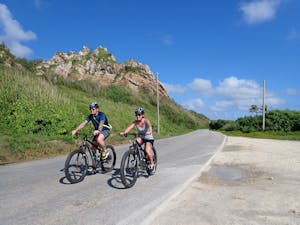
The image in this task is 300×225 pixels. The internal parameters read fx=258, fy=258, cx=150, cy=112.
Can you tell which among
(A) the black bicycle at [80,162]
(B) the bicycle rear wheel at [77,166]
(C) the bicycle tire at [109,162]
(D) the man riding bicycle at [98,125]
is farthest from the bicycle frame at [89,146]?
(C) the bicycle tire at [109,162]

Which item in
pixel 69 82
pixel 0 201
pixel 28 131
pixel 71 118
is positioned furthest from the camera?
pixel 69 82

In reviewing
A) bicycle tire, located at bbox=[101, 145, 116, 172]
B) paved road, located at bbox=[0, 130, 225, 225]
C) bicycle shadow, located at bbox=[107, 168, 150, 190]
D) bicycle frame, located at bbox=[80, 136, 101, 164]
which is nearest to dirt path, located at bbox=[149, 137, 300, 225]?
paved road, located at bbox=[0, 130, 225, 225]

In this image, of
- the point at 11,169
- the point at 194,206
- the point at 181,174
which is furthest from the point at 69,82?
the point at 194,206

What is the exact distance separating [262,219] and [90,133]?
49.2 ft

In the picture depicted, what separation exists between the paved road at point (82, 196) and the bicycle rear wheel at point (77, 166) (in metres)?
0.21

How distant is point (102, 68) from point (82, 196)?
65369 mm

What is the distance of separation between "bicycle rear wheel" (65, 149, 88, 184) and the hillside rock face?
5672 centimetres

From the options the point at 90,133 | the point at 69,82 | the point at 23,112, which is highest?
the point at 69,82

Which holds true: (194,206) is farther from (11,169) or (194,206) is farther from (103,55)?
(103,55)

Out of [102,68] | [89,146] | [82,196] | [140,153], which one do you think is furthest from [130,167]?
[102,68]

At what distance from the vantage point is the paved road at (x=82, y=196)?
177 inches

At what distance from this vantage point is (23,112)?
50.2 feet

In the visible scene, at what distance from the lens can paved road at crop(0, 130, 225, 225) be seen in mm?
4492

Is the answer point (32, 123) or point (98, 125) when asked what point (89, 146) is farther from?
point (32, 123)
